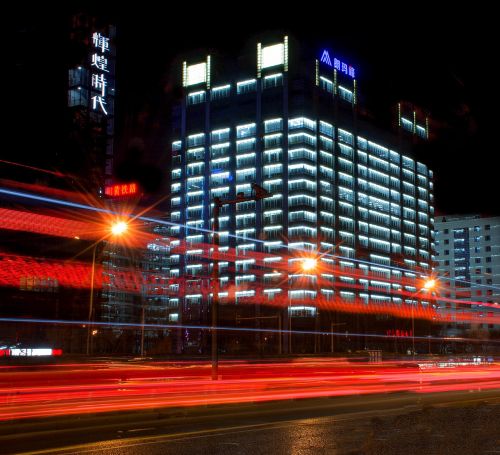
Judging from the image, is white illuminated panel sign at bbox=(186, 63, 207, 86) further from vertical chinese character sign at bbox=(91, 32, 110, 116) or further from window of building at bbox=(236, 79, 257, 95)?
vertical chinese character sign at bbox=(91, 32, 110, 116)

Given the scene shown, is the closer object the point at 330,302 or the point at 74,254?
the point at 74,254

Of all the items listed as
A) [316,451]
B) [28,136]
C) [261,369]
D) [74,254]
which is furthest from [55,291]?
[316,451]

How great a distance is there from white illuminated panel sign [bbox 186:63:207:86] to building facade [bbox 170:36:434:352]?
0.27 meters

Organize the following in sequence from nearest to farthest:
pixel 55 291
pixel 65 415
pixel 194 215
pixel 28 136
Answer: pixel 65 415 → pixel 55 291 → pixel 28 136 → pixel 194 215

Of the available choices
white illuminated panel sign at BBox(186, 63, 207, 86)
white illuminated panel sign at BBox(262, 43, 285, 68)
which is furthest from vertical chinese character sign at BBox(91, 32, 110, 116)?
white illuminated panel sign at BBox(186, 63, 207, 86)

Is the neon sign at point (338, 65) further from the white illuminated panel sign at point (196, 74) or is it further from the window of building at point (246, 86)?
the white illuminated panel sign at point (196, 74)

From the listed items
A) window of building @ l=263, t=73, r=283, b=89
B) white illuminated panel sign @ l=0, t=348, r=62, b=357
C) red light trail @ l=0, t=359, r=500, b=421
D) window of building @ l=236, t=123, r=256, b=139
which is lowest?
red light trail @ l=0, t=359, r=500, b=421

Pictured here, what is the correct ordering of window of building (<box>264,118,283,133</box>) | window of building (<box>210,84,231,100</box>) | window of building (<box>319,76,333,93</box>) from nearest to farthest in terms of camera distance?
window of building (<box>264,118,283,133</box>)
window of building (<box>319,76,333,93</box>)
window of building (<box>210,84,231,100</box>)

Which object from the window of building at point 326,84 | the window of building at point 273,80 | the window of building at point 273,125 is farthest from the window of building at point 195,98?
the window of building at point 326,84

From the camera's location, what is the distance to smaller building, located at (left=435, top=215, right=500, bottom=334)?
161 metres

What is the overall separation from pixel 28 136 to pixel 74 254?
12807 millimetres

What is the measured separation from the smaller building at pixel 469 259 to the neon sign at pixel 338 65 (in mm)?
54068

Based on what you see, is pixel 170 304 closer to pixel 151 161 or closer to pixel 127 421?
pixel 151 161

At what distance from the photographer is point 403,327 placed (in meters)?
134
